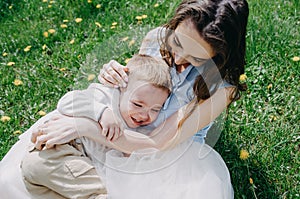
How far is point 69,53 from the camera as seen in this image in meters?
3.03

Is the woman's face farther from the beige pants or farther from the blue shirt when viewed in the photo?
the beige pants

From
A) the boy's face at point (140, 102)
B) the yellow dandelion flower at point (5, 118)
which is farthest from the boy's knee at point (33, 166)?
the yellow dandelion flower at point (5, 118)

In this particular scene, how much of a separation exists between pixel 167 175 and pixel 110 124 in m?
0.28

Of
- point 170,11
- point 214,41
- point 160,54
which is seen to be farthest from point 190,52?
point 170,11

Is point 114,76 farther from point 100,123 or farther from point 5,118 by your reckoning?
point 5,118

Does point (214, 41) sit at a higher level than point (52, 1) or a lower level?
higher

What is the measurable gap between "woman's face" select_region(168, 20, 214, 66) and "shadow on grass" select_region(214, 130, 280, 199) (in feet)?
1.91

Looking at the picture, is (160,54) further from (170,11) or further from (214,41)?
(170,11)

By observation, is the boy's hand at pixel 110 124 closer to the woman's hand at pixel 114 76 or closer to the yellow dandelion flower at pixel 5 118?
the woman's hand at pixel 114 76

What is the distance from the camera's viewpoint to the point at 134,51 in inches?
93.8

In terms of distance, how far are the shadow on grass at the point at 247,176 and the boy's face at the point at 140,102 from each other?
53 centimetres

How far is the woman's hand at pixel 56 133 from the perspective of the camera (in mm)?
1944

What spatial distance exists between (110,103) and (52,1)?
64.7 inches

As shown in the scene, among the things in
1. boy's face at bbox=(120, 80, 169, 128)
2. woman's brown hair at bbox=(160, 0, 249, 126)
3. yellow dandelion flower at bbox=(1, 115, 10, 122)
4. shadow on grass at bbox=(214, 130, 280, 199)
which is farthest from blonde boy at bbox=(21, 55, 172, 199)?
yellow dandelion flower at bbox=(1, 115, 10, 122)
